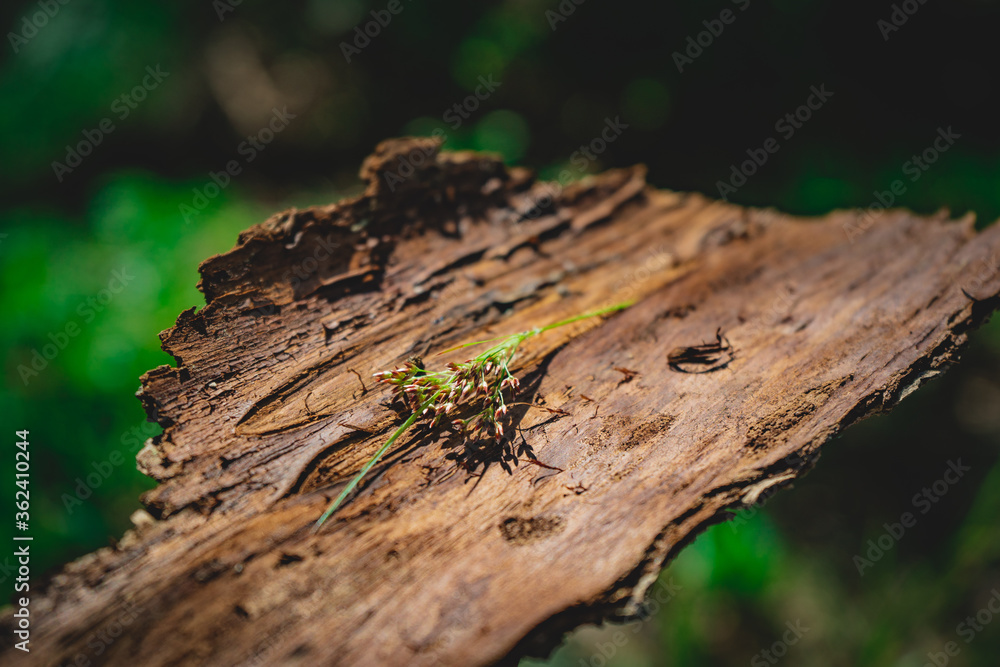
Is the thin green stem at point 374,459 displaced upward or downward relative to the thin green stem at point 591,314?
downward

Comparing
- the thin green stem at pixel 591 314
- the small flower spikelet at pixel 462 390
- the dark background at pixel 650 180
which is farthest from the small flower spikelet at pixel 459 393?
the dark background at pixel 650 180

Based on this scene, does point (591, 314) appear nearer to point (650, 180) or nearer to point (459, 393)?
point (459, 393)

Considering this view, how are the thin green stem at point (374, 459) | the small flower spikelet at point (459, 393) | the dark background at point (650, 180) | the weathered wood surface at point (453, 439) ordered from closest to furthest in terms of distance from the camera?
the weathered wood surface at point (453, 439) → the thin green stem at point (374, 459) → the small flower spikelet at point (459, 393) → the dark background at point (650, 180)

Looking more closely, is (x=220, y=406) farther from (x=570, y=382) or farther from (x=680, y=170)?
(x=680, y=170)

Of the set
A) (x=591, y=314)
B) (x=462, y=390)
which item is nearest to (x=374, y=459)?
(x=462, y=390)

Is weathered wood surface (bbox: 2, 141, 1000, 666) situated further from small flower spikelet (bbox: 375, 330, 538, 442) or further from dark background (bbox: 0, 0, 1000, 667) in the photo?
dark background (bbox: 0, 0, 1000, 667)

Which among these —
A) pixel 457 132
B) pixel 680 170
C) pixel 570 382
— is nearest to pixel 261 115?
pixel 457 132

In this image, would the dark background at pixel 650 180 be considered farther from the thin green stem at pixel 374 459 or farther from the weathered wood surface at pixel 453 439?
the thin green stem at pixel 374 459
